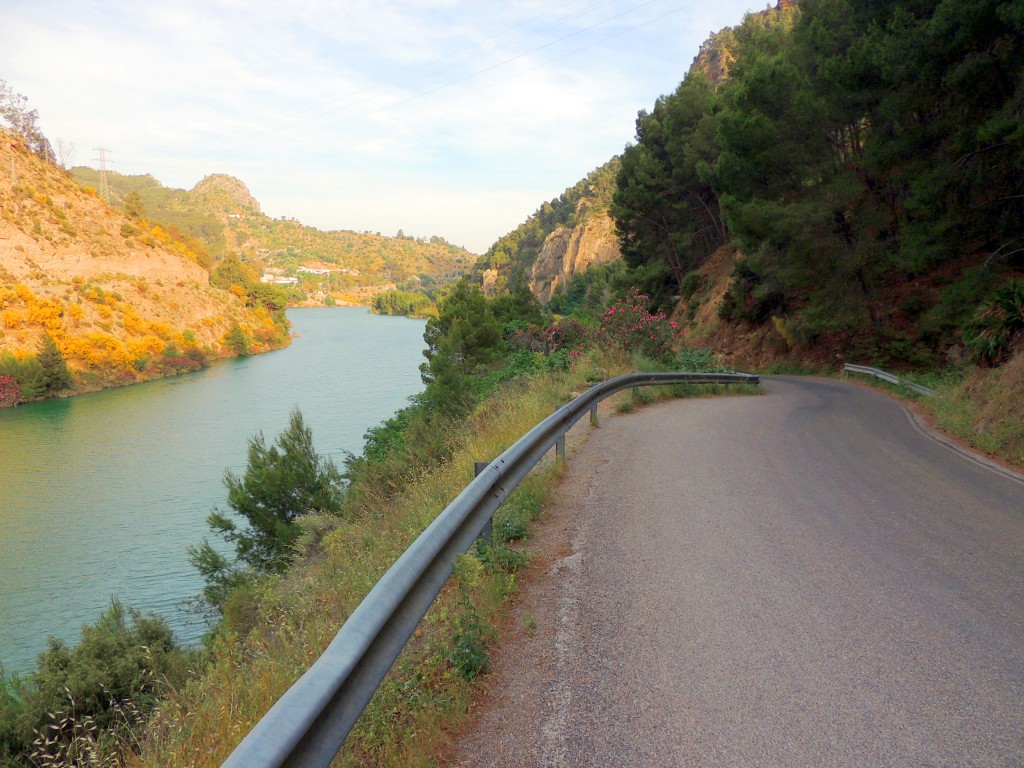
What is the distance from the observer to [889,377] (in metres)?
22.5

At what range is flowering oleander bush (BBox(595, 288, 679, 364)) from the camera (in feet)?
61.3

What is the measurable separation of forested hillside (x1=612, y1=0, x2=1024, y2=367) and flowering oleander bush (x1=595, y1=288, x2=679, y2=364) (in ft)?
22.4

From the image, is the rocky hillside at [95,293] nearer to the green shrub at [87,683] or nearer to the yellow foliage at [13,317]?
the yellow foliage at [13,317]

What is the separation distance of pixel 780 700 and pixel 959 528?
3.59 metres

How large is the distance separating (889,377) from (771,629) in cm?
2165

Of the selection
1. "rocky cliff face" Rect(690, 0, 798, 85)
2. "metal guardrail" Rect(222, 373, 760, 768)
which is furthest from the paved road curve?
"rocky cliff face" Rect(690, 0, 798, 85)

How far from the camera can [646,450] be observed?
8.73 meters

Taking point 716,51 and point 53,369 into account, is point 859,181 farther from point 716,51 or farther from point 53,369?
point 716,51

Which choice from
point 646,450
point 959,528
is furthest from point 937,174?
point 959,528

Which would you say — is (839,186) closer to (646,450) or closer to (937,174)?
(937,174)

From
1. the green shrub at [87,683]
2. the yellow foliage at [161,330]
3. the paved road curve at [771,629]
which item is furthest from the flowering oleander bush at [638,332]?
the yellow foliage at [161,330]

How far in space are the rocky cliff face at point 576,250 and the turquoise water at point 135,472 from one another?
31.3 meters

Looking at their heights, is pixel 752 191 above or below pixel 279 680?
above

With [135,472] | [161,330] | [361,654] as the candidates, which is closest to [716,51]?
[161,330]
